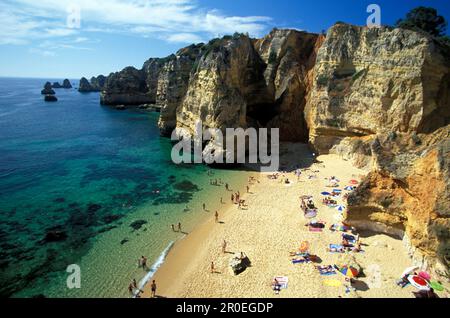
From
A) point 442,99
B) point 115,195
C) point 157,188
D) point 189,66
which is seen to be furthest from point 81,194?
Answer: point 442,99

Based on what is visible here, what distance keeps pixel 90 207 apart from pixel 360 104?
2683 centimetres

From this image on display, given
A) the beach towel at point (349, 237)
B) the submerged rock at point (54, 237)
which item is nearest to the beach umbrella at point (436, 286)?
the beach towel at point (349, 237)

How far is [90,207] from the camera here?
23969mm

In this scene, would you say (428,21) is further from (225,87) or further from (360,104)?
(225,87)

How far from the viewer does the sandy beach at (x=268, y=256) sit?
47.6ft

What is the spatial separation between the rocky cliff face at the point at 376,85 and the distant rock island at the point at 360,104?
0.09m

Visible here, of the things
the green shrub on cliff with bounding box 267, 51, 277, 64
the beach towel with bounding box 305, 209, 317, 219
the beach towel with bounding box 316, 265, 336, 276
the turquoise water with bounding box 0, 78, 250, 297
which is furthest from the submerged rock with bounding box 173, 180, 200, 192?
the green shrub on cliff with bounding box 267, 51, 277, 64

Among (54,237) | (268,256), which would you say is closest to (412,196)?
(268,256)

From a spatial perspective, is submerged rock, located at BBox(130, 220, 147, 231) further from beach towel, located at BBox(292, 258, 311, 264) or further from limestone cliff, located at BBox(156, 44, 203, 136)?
limestone cliff, located at BBox(156, 44, 203, 136)

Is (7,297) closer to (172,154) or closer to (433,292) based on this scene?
(433,292)

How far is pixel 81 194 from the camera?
2633 cm

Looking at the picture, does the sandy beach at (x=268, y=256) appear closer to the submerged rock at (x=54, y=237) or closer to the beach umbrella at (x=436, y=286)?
the beach umbrella at (x=436, y=286)

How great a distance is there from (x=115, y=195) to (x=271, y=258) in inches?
617

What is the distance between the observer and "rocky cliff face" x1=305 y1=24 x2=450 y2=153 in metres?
25.8
